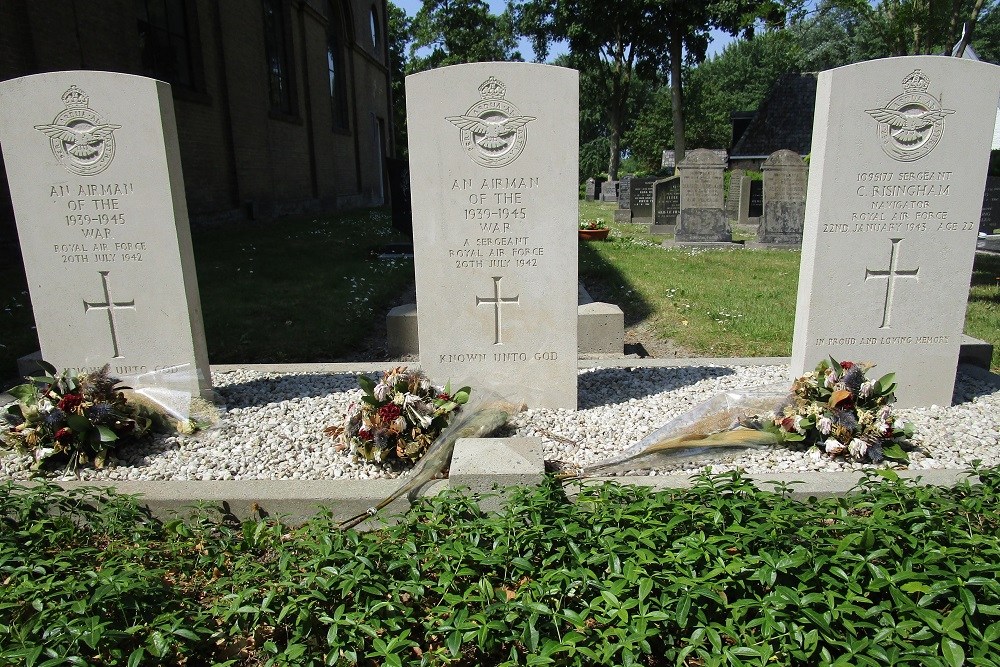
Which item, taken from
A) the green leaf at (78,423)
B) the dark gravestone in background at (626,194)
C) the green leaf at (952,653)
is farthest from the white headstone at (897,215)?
the dark gravestone in background at (626,194)

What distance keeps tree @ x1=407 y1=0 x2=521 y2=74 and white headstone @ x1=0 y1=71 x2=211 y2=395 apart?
4667 cm

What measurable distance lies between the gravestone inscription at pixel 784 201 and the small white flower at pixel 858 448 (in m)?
12.2

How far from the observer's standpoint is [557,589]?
85.4 inches

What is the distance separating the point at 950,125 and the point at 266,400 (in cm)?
501

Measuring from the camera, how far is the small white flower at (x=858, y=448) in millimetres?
3645

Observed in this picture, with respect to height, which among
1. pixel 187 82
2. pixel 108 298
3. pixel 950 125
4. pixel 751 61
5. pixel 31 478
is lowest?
pixel 31 478

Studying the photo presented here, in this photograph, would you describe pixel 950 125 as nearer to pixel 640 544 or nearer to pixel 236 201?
pixel 640 544

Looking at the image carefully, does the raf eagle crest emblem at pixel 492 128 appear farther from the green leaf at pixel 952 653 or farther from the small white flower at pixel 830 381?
the green leaf at pixel 952 653

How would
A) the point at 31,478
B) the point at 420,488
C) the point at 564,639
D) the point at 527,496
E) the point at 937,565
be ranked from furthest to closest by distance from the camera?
A: the point at 31,478, the point at 420,488, the point at 527,496, the point at 937,565, the point at 564,639

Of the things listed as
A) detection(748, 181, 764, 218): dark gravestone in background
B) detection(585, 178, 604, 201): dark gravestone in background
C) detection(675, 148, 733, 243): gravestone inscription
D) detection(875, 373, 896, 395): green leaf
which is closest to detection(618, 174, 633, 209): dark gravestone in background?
detection(748, 181, 764, 218): dark gravestone in background

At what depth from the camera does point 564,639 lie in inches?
77.5

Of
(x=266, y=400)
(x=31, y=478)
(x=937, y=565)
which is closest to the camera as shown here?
(x=937, y=565)

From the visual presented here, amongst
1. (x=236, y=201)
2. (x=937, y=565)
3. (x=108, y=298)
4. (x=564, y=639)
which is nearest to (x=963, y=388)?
→ (x=937, y=565)

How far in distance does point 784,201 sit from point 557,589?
575 inches
